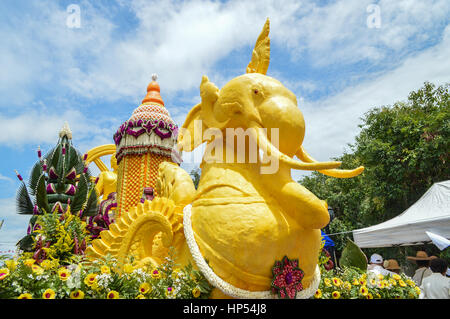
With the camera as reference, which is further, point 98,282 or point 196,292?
point 196,292

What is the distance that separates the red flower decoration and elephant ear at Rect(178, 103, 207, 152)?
1489 millimetres

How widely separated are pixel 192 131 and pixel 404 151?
9.50 m

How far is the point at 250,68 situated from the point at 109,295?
2.53 meters

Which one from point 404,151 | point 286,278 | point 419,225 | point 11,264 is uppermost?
point 404,151

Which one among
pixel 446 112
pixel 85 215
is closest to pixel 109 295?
pixel 85 215

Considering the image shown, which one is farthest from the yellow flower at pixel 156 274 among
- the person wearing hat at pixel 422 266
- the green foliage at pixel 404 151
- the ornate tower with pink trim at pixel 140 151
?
the green foliage at pixel 404 151

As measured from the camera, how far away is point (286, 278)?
90.7 inches

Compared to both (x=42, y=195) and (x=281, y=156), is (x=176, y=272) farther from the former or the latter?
(x=42, y=195)

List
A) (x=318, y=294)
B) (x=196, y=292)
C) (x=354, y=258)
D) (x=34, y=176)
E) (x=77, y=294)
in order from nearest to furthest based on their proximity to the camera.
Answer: (x=77, y=294), (x=196, y=292), (x=318, y=294), (x=354, y=258), (x=34, y=176)

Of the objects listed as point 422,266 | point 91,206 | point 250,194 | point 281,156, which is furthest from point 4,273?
point 422,266

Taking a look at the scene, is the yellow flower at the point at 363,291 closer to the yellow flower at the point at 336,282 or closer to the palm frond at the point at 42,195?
the yellow flower at the point at 336,282

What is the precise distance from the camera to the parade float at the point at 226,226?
2.30 metres

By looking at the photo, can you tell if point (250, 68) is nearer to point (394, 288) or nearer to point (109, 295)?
point (109, 295)

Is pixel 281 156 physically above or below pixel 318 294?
above
